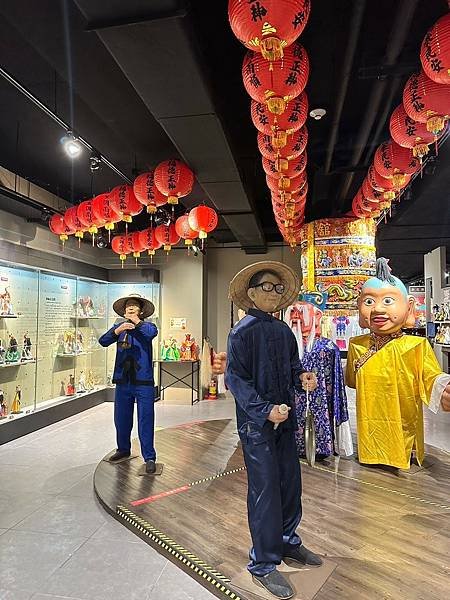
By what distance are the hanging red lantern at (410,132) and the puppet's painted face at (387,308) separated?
1223mm

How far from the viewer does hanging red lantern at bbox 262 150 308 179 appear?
12.7 ft

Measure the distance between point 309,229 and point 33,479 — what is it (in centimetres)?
504

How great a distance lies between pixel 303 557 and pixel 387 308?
228 cm

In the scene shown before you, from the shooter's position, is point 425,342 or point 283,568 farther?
point 425,342

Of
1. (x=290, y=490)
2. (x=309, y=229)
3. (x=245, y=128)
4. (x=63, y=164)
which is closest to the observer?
(x=290, y=490)

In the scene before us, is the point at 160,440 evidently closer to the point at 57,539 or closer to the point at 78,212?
the point at 57,539

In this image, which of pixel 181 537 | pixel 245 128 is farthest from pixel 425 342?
pixel 245 128

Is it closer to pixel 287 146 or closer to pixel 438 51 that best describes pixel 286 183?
pixel 287 146

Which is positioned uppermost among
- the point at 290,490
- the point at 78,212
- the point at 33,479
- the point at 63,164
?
the point at 63,164

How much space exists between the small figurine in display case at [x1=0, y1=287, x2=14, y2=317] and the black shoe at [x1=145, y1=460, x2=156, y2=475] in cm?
284

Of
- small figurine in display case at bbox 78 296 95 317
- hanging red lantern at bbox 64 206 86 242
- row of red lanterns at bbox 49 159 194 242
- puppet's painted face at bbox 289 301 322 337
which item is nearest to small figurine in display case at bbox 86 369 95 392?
small figurine in display case at bbox 78 296 95 317

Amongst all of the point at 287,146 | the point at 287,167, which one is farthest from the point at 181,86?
the point at 287,167

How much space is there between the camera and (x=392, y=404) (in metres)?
3.93

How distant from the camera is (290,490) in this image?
2385mm
